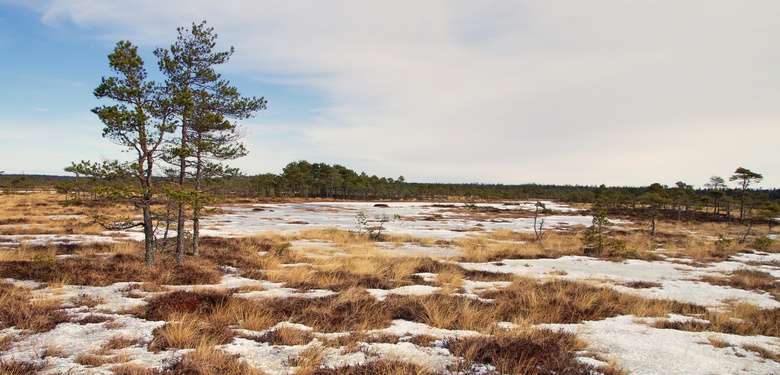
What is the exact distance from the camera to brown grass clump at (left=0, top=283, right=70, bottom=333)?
5.11 meters

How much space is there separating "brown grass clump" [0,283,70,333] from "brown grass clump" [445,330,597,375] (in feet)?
19.8

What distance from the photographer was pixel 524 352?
4707 mm

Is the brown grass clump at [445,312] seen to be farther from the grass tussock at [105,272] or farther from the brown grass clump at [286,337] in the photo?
the grass tussock at [105,272]

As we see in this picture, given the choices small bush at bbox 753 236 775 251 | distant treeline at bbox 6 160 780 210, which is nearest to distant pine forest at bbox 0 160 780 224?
distant treeline at bbox 6 160 780 210

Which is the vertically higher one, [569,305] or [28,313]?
[28,313]

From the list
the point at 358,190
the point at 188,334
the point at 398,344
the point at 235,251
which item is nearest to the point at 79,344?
the point at 188,334

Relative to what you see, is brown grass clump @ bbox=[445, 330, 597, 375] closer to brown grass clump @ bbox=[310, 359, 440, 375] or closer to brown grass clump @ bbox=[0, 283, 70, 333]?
brown grass clump @ bbox=[310, 359, 440, 375]

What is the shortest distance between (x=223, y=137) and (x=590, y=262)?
1531 cm

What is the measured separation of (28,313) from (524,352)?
7477 mm

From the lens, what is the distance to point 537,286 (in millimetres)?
Result: 9414

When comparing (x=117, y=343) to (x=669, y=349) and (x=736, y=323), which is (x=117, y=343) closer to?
(x=669, y=349)

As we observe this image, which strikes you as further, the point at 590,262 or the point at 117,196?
the point at 590,262

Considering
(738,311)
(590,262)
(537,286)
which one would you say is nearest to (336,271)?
(537,286)

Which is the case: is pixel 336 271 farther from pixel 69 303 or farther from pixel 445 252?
pixel 445 252
